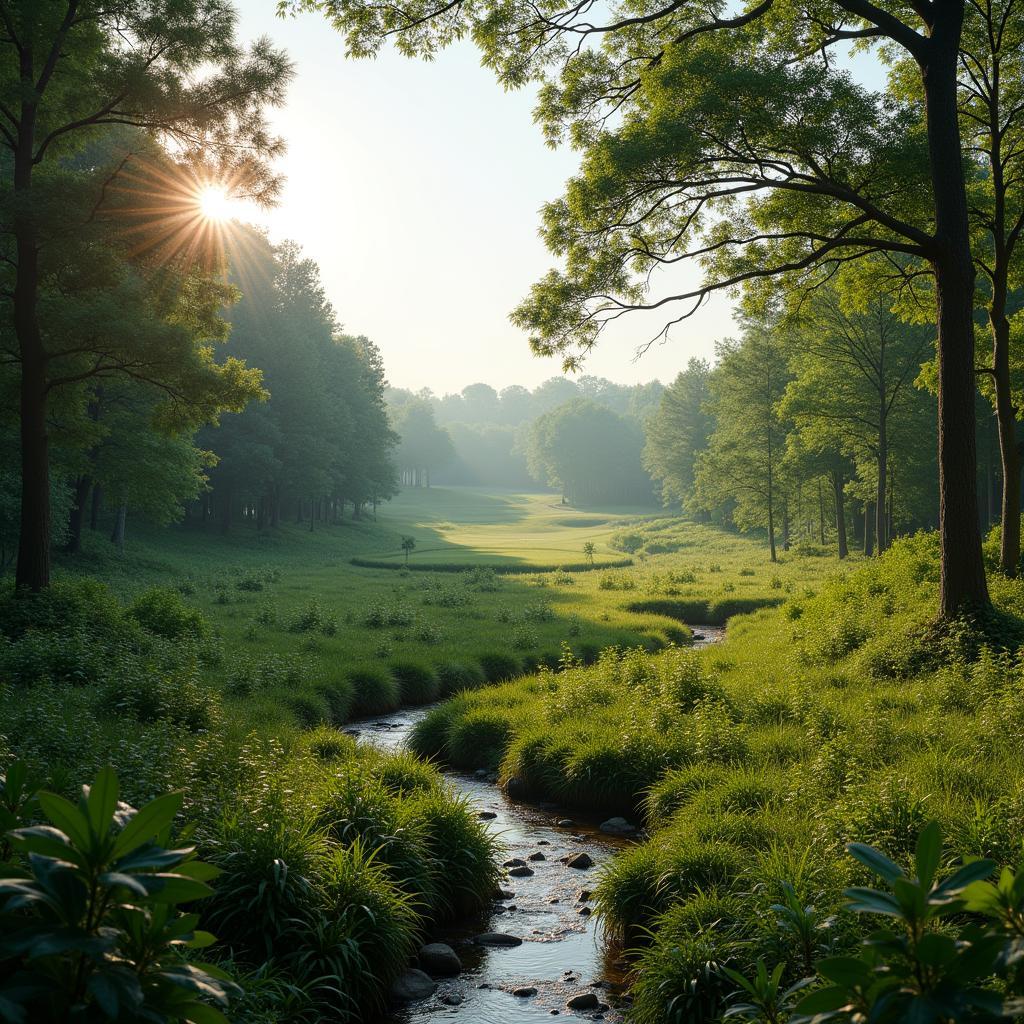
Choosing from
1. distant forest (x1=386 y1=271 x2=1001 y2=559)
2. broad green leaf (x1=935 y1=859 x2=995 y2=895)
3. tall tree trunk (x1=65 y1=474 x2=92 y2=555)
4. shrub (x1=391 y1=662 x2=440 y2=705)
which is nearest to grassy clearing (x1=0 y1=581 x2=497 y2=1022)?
broad green leaf (x1=935 y1=859 x2=995 y2=895)

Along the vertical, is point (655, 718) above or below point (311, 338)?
below

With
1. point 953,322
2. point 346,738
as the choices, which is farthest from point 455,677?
point 953,322

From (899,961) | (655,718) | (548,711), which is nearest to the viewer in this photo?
(899,961)

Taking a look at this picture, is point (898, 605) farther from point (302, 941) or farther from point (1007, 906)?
point (1007, 906)

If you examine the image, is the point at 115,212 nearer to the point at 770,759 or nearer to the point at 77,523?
the point at 770,759

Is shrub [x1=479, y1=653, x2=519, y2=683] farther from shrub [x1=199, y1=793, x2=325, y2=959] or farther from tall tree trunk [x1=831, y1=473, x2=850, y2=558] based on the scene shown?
tall tree trunk [x1=831, y1=473, x2=850, y2=558]

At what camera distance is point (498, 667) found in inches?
719

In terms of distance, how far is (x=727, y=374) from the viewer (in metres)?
48.6

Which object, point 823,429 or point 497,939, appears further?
point 823,429

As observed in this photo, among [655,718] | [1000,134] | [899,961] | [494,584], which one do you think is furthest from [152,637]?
[1000,134]

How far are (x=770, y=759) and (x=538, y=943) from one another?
3892 mm

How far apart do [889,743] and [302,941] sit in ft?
21.7

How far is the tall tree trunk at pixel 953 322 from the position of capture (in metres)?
12.5

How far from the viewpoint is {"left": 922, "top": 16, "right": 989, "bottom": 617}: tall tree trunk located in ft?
40.9
